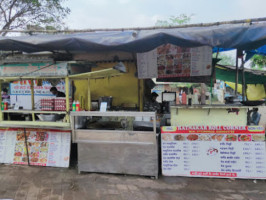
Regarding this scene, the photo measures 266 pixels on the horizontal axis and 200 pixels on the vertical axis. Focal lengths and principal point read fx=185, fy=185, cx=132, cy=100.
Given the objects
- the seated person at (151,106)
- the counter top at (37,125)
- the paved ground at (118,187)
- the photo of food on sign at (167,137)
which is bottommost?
the paved ground at (118,187)

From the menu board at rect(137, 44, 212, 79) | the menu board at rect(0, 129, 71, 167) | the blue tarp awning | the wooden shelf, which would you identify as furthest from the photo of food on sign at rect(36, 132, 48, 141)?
the menu board at rect(137, 44, 212, 79)

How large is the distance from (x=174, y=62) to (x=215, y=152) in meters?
2.38

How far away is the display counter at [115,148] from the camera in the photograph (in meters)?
3.42

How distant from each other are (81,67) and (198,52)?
2773 mm

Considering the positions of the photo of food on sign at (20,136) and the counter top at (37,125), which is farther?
the photo of food on sign at (20,136)

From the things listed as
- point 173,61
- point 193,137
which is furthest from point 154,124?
point 173,61

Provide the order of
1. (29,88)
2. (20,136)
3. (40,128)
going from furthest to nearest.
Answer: (29,88) < (20,136) < (40,128)

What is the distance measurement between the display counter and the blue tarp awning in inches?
47.9

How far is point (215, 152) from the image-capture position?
343 cm

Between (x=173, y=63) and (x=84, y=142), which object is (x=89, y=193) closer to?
(x=84, y=142)

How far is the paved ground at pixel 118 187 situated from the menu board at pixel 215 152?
0.56ft

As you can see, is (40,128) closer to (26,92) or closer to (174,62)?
(26,92)

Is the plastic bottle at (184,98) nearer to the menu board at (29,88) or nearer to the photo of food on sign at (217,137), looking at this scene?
the photo of food on sign at (217,137)

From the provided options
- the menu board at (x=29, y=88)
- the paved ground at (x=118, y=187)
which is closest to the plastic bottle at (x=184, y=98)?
the paved ground at (x=118, y=187)
